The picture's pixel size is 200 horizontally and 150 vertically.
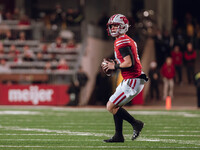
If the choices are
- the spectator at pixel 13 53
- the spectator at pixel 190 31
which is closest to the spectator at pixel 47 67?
the spectator at pixel 13 53

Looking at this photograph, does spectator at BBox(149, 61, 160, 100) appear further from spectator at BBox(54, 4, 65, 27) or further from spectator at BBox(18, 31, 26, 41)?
spectator at BBox(18, 31, 26, 41)

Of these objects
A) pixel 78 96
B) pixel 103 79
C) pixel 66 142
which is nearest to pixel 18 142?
pixel 66 142

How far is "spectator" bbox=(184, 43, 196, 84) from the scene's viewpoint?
78.2ft

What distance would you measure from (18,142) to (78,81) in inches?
521

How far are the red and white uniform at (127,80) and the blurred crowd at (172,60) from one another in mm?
13561

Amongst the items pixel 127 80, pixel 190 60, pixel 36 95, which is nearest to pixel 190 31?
pixel 190 60

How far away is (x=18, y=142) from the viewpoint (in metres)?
9.12

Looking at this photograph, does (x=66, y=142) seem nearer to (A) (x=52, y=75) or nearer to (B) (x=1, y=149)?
(B) (x=1, y=149)

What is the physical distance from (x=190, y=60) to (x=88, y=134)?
1420 cm

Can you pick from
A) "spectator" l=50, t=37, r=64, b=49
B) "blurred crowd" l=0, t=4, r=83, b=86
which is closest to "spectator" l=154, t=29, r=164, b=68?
"blurred crowd" l=0, t=4, r=83, b=86

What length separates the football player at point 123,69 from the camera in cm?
873

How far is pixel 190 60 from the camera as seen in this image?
78.7 feet

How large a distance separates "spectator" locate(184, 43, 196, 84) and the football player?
1502 cm

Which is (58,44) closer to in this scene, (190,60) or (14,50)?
(14,50)
